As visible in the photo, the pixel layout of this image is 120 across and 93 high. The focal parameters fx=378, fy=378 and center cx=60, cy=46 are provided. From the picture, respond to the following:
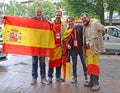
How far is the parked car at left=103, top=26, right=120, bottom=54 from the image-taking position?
77.9 ft

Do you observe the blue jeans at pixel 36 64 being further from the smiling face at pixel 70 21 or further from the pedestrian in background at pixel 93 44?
the pedestrian in background at pixel 93 44

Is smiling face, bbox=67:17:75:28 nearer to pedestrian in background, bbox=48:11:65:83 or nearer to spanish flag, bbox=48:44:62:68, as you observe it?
pedestrian in background, bbox=48:11:65:83

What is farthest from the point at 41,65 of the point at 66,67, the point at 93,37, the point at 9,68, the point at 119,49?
the point at 119,49

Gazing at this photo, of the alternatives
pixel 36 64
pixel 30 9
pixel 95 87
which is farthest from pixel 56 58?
pixel 30 9

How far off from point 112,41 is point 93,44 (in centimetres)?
1445

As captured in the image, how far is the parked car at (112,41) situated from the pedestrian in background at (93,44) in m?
14.0

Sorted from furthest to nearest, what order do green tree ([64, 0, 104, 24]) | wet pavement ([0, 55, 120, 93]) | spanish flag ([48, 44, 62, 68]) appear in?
green tree ([64, 0, 104, 24]), spanish flag ([48, 44, 62, 68]), wet pavement ([0, 55, 120, 93])

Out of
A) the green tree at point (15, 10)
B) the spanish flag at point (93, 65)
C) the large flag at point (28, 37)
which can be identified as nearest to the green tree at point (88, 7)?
the large flag at point (28, 37)

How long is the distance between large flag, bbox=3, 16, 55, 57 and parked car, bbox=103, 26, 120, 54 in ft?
45.2

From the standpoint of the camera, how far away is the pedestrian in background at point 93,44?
9516 mm

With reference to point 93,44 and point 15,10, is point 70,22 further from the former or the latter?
point 15,10

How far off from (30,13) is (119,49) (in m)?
54.2

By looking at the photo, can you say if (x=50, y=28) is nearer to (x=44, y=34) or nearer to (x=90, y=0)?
(x=44, y=34)

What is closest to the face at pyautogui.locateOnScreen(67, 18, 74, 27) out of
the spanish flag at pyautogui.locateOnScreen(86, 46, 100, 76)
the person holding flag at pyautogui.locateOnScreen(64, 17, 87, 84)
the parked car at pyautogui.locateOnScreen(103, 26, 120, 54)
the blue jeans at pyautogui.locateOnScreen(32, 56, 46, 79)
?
the person holding flag at pyautogui.locateOnScreen(64, 17, 87, 84)
